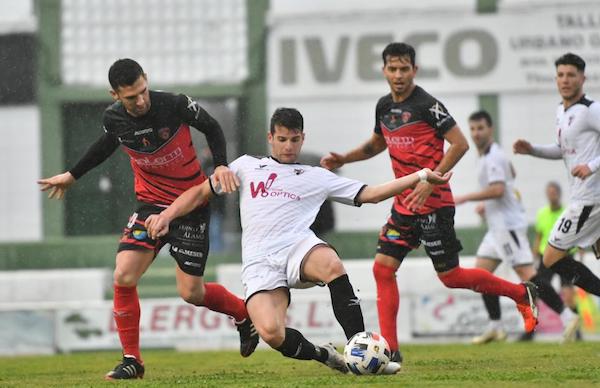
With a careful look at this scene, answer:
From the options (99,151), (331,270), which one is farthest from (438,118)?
(99,151)

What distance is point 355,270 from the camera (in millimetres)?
17062

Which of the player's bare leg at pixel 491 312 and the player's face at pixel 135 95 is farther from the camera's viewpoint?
the player's bare leg at pixel 491 312

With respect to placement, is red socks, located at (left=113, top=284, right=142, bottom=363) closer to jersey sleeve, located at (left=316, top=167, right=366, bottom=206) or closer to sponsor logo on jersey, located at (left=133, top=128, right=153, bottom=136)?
sponsor logo on jersey, located at (left=133, top=128, right=153, bottom=136)

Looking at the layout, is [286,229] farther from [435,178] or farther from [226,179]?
[435,178]

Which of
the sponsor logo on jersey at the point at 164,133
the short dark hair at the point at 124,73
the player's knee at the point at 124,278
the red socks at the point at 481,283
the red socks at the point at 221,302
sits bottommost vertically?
the red socks at the point at 221,302

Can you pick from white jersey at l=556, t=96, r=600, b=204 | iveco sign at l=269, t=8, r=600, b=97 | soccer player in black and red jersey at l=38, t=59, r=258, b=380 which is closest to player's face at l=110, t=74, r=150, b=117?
soccer player in black and red jersey at l=38, t=59, r=258, b=380

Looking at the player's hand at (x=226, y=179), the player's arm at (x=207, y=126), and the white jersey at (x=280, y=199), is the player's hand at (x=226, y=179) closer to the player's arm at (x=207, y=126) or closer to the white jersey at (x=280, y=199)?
the white jersey at (x=280, y=199)

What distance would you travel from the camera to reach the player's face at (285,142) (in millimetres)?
8266

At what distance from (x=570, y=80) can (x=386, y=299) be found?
228 cm

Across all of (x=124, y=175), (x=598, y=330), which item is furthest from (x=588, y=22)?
(x=124, y=175)

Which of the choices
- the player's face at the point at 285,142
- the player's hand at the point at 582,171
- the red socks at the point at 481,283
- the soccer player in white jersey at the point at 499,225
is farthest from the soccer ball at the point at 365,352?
the soccer player in white jersey at the point at 499,225

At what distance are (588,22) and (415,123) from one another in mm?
9880

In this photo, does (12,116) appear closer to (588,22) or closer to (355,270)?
(355,270)

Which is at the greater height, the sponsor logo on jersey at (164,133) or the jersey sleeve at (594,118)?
the jersey sleeve at (594,118)
